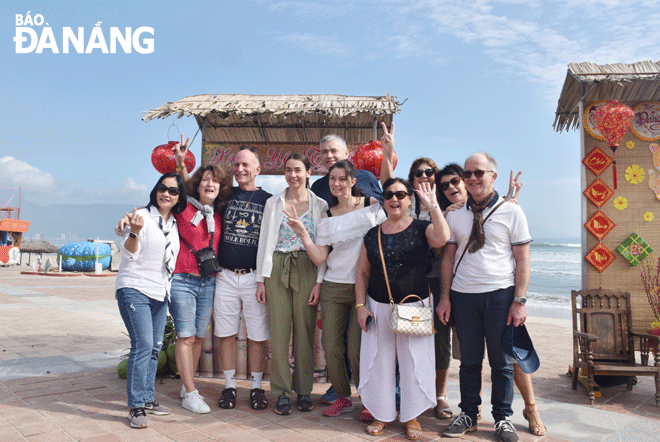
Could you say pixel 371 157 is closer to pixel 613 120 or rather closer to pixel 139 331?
pixel 613 120

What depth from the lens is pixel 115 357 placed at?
570cm

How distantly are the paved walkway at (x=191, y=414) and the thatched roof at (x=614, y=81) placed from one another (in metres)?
3.21

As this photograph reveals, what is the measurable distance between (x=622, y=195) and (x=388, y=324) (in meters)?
3.69

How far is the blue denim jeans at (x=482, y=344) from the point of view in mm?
3189

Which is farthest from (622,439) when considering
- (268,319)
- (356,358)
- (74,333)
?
(74,333)

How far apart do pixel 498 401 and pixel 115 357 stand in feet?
15.2

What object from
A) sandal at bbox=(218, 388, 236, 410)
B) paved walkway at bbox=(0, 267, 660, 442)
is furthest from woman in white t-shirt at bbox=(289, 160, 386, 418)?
sandal at bbox=(218, 388, 236, 410)

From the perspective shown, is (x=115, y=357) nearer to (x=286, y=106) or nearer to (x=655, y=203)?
(x=286, y=106)

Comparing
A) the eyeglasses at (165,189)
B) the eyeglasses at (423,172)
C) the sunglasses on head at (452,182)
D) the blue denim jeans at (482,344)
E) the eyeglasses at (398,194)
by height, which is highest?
the eyeglasses at (423,172)

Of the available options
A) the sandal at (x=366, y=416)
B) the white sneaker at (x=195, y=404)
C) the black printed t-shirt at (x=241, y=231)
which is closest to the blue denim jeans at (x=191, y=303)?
the black printed t-shirt at (x=241, y=231)

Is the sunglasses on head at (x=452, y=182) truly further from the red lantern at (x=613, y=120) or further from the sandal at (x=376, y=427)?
the red lantern at (x=613, y=120)

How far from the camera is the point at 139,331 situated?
337 cm

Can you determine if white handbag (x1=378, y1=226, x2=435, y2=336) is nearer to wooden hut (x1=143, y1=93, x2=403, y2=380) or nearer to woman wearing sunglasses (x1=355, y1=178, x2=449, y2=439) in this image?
woman wearing sunglasses (x1=355, y1=178, x2=449, y2=439)

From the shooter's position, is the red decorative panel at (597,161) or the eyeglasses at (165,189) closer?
the eyeglasses at (165,189)
